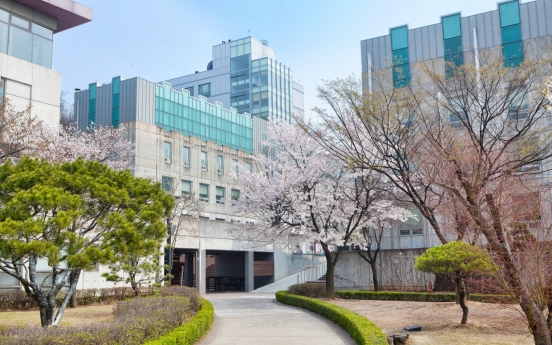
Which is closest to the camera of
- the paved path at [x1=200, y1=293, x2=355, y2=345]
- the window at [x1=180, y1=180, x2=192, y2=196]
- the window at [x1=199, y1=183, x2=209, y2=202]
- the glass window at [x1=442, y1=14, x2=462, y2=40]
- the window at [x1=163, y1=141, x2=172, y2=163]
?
the paved path at [x1=200, y1=293, x2=355, y2=345]

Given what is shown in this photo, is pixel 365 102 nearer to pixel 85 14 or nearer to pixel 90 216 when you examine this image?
pixel 90 216

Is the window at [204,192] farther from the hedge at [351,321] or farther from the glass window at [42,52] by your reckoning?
the hedge at [351,321]

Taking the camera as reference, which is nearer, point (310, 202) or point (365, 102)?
point (365, 102)

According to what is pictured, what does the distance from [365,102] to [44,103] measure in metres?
17.7

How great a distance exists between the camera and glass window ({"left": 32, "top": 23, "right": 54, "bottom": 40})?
26625 mm

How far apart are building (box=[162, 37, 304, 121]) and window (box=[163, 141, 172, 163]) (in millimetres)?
30858

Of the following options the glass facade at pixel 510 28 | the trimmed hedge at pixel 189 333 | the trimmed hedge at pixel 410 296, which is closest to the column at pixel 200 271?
the trimmed hedge at pixel 410 296

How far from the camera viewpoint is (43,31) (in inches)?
1061

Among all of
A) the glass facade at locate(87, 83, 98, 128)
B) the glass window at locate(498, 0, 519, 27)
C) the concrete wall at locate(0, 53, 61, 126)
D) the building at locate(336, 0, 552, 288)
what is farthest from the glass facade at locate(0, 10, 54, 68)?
the glass window at locate(498, 0, 519, 27)

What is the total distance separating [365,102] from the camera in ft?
48.2

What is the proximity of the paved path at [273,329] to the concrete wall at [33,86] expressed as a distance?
43.8 ft

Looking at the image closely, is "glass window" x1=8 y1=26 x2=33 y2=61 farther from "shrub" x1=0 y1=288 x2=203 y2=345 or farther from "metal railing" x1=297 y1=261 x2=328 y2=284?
"metal railing" x1=297 y1=261 x2=328 y2=284

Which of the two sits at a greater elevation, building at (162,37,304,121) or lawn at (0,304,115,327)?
building at (162,37,304,121)

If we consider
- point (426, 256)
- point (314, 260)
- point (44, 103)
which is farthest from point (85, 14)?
point (314, 260)
